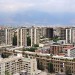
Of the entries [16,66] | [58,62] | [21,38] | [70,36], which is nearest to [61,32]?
[70,36]

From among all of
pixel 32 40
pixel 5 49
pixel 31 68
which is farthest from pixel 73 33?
pixel 31 68

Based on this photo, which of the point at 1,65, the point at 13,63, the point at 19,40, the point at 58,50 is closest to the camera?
the point at 1,65

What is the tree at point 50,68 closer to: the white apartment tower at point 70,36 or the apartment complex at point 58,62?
the apartment complex at point 58,62

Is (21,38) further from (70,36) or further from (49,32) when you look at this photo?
(49,32)

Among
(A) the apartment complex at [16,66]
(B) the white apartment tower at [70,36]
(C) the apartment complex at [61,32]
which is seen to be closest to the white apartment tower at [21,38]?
(B) the white apartment tower at [70,36]

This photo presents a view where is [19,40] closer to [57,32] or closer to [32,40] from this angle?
[32,40]

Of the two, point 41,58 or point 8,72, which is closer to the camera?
point 8,72

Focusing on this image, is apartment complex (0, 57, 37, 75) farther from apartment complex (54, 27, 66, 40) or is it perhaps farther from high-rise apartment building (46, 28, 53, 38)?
high-rise apartment building (46, 28, 53, 38)

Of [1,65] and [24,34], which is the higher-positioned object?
[24,34]

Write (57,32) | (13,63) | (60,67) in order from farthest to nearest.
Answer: (57,32) < (60,67) < (13,63)
